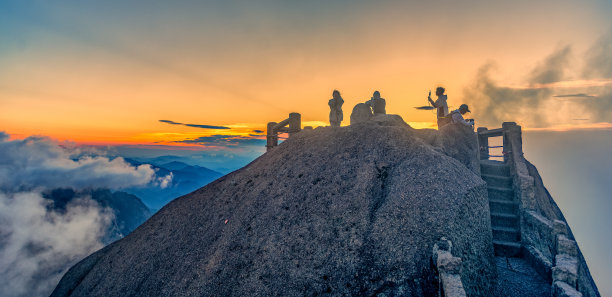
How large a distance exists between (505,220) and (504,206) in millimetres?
852

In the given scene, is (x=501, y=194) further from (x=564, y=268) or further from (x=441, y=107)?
(x=441, y=107)

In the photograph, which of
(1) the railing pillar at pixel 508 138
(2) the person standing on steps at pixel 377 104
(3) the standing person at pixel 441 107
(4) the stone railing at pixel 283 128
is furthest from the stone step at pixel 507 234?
(4) the stone railing at pixel 283 128

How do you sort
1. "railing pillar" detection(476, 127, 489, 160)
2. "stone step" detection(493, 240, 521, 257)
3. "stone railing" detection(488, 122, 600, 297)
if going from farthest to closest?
"railing pillar" detection(476, 127, 489, 160) < "stone step" detection(493, 240, 521, 257) < "stone railing" detection(488, 122, 600, 297)

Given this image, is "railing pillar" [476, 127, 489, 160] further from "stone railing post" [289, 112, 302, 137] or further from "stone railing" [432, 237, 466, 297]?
"stone railing" [432, 237, 466, 297]

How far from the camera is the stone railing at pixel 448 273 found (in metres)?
5.53

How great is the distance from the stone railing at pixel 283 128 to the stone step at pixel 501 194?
43.7ft

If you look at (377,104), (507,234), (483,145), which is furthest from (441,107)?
(507,234)

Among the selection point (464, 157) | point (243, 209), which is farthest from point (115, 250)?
point (464, 157)

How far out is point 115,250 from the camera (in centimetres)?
1452

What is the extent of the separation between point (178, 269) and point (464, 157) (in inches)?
519

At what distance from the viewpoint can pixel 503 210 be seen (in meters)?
12.2

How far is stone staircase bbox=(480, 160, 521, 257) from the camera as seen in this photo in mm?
10891

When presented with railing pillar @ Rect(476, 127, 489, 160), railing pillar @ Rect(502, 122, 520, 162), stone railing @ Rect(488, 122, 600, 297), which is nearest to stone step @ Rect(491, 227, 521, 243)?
stone railing @ Rect(488, 122, 600, 297)

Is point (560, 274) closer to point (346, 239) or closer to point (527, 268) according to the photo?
point (527, 268)
